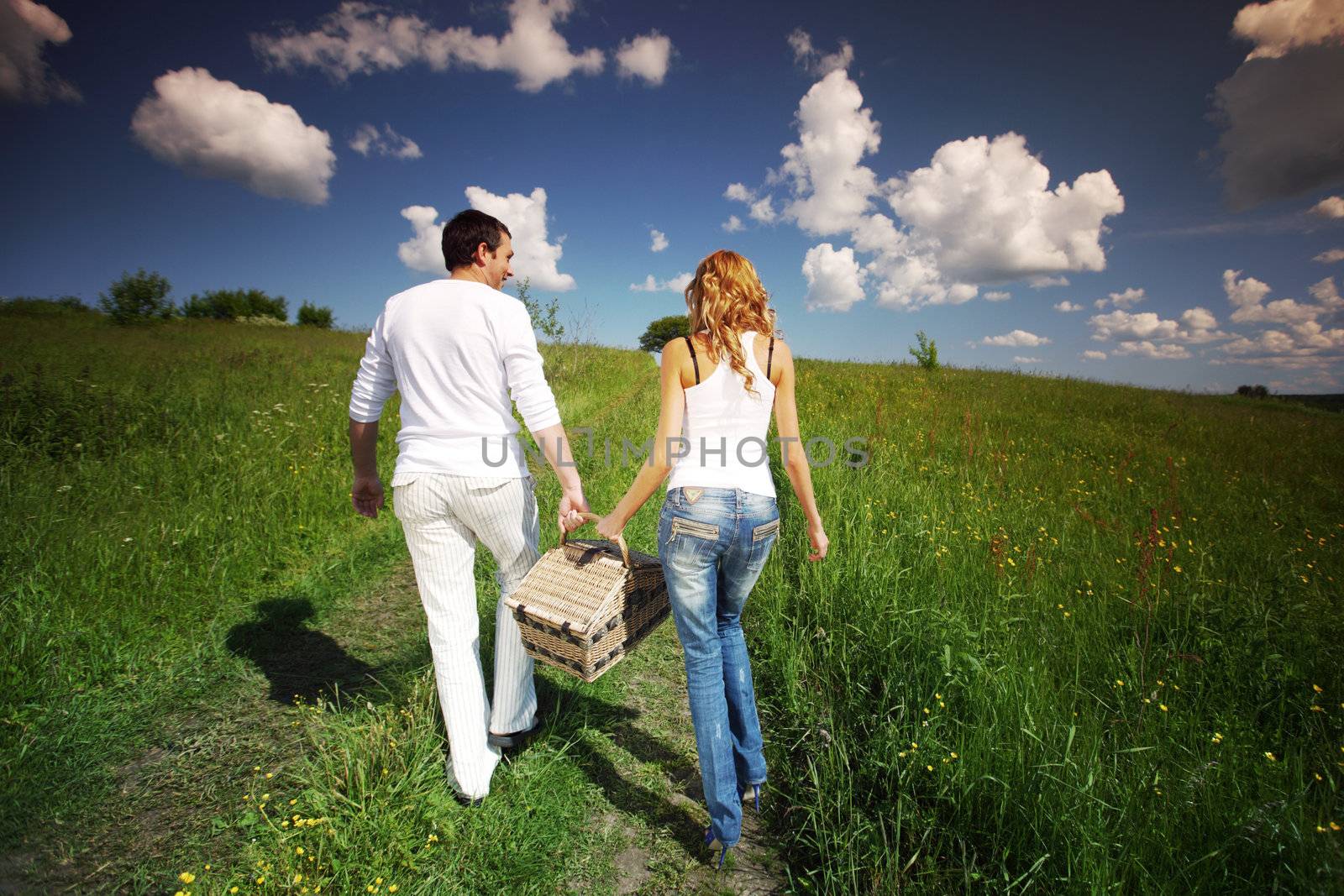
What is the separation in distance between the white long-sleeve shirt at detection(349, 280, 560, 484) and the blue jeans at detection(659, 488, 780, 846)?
2.47 feet

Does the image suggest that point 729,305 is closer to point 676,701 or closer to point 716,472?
point 716,472

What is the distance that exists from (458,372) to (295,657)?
9.15ft

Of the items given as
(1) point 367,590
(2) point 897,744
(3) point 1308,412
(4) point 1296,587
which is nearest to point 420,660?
(1) point 367,590

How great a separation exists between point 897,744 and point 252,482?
611 cm

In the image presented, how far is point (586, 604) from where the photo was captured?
2086 millimetres

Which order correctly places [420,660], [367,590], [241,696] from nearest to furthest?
[241,696], [420,660], [367,590]

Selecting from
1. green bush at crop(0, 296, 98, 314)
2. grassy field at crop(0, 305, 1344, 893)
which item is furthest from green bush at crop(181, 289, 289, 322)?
grassy field at crop(0, 305, 1344, 893)

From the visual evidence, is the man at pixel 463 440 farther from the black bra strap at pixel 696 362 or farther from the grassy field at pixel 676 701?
the black bra strap at pixel 696 362

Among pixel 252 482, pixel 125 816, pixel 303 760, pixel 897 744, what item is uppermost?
pixel 252 482

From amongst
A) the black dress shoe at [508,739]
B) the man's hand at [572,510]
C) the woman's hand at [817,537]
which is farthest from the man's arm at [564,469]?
the black dress shoe at [508,739]

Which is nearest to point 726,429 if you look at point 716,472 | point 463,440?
point 716,472

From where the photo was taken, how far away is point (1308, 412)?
15.3 m

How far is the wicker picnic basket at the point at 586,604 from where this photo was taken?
6.76 feet

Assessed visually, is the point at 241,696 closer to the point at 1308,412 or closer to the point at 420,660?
the point at 420,660
